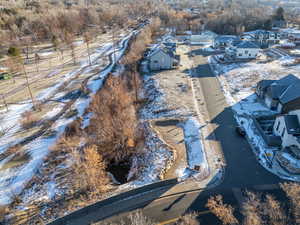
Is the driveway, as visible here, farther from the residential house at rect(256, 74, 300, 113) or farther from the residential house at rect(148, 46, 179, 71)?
the residential house at rect(148, 46, 179, 71)

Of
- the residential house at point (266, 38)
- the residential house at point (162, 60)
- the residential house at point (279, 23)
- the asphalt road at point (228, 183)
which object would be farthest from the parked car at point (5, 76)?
the residential house at point (279, 23)

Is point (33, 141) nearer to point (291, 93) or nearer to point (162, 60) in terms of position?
point (162, 60)

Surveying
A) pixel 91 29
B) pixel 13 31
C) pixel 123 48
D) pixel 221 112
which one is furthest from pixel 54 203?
pixel 91 29

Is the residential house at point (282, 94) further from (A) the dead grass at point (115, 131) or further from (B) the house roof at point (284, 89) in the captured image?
(A) the dead grass at point (115, 131)

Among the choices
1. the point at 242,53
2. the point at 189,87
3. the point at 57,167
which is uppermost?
the point at 242,53

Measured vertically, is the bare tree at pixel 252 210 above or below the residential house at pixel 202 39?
below

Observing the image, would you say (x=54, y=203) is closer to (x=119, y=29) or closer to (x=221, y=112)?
(x=221, y=112)

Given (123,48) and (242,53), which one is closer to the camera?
(242,53)

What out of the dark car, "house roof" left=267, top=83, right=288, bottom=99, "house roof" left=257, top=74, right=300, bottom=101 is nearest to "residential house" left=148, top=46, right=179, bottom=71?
"house roof" left=257, top=74, right=300, bottom=101
